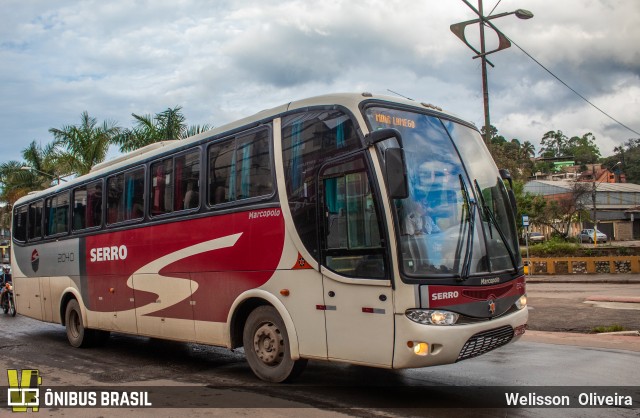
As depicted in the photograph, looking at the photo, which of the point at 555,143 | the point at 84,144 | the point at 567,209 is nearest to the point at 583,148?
the point at 555,143

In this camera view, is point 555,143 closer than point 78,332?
No

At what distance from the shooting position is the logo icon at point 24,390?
685 centimetres

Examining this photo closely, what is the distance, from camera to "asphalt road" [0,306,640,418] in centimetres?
633

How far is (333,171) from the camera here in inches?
269

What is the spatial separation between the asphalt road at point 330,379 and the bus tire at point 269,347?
0.18 m

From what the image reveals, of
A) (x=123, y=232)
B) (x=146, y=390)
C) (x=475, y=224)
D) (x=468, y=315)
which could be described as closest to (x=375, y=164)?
(x=475, y=224)

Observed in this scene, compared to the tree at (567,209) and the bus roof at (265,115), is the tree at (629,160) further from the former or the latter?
the bus roof at (265,115)

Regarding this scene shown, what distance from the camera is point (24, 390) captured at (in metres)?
7.41

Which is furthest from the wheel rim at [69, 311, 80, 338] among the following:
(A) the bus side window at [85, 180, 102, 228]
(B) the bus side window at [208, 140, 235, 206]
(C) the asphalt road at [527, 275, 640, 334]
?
(C) the asphalt road at [527, 275, 640, 334]

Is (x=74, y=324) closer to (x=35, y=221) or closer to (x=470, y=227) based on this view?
(x=35, y=221)

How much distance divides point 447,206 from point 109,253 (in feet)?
22.9

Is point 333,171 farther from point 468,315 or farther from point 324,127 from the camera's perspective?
point 468,315

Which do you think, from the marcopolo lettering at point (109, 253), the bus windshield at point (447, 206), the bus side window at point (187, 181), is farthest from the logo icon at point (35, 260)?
the bus windshield at point (447, 206)

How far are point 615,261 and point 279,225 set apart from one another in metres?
26.6
